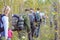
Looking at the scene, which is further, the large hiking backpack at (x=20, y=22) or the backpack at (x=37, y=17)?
the backpack at (x=37, y=17)

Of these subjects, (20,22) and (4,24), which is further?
(20,22)

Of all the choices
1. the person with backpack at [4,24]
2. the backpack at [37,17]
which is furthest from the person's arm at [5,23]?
the backpack at [37,17]

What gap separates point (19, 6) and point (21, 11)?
0.15m

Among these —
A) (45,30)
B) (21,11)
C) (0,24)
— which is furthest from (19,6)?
(0,24)

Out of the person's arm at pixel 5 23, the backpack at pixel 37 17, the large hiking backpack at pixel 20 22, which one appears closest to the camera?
the person's arm at pixel 5 23

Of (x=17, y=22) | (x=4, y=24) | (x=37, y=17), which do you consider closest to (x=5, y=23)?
(x=4, y=24)

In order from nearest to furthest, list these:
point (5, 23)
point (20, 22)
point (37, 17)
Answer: point (5, 23), point (20, 22), point (37, 17)

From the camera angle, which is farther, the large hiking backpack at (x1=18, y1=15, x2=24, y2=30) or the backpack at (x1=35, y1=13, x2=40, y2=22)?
the backpack at (x1=35, y1=13, x2=40, y2=22)

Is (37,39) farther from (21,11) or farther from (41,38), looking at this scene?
(21,11)

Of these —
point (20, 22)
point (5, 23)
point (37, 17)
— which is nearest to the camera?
point (5, 23)

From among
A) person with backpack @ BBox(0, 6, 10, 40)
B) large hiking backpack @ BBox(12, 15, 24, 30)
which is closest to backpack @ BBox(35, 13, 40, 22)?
large hiking backpack @ BBox(12, 15, 24, 30)

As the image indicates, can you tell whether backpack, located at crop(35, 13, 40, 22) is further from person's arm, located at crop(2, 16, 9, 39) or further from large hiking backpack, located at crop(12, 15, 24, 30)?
person's arm, located at crop(2, 16, 9, 39)

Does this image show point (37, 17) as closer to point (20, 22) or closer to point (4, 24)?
point (20, 22)

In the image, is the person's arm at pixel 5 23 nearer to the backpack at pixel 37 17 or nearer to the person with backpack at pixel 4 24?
the person with backpack at pixel 4 24
